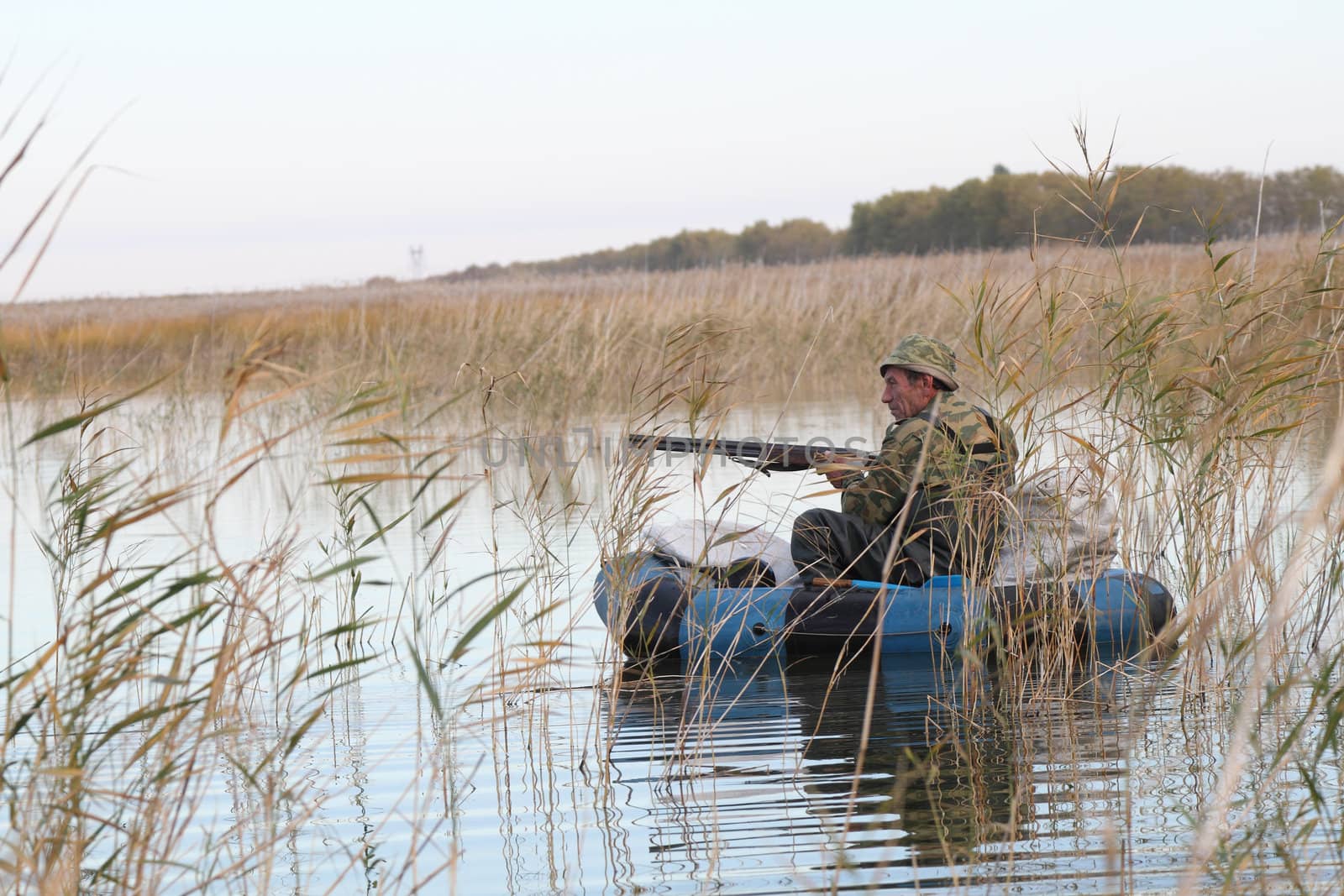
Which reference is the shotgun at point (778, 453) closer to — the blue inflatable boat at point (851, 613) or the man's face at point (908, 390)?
the man's face at point (908, 390)

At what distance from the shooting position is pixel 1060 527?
4.86m

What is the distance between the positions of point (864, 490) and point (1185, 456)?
1.34 m

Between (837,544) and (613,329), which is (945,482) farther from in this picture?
(613,329)

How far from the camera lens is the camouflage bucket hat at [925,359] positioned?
5.76m

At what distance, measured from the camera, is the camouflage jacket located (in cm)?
475

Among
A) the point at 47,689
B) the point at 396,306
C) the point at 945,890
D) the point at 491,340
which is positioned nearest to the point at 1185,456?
the point at 945,890

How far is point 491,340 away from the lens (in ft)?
45.5

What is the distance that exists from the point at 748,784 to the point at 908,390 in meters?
2.16

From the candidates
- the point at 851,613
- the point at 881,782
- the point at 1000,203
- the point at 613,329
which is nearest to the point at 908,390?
the point at 851,613

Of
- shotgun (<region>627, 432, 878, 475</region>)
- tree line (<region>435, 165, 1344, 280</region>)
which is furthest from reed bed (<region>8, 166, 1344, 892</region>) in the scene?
tree line (<region>435, 165, 1344, 280</region>)

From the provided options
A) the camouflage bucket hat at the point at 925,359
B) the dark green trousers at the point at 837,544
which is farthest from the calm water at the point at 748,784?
the camouflage bucket hat at the point at 925,359

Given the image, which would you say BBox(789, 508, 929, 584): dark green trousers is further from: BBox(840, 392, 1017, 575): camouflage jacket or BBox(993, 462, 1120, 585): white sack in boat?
BBox(993, 462, 1120, 585): white sack in boat

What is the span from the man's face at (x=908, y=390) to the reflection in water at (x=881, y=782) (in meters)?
1.10

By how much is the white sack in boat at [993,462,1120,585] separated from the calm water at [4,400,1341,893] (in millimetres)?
422
